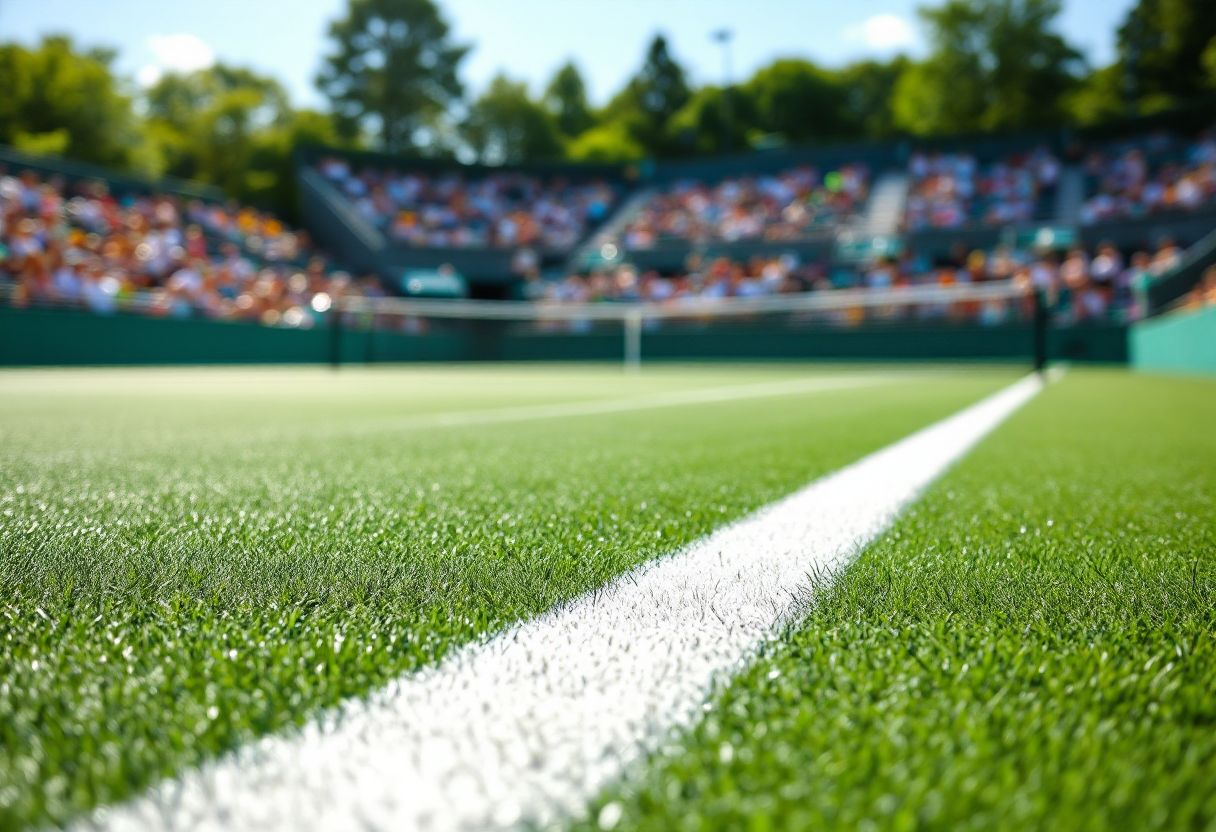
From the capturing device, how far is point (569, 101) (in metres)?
62.8

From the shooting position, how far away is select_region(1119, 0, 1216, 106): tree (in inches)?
1581

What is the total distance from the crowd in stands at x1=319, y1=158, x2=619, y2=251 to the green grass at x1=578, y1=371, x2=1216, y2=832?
2721 centimetres

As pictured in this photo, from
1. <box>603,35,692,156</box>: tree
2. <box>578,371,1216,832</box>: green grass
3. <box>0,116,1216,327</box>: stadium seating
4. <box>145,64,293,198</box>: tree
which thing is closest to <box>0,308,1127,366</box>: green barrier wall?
<box>0,116,1216,327</box>: stadium seating

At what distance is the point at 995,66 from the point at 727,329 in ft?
118

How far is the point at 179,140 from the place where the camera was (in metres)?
48.6

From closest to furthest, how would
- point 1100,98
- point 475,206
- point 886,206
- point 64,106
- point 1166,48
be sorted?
point 886,206 → point 475,206 → point 64,106 → point 1166,48 → point 1100,98

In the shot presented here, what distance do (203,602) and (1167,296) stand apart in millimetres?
17144

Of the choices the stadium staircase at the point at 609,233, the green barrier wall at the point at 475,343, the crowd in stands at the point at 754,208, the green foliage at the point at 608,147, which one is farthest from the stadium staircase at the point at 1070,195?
the green foliage at the point at 608,147

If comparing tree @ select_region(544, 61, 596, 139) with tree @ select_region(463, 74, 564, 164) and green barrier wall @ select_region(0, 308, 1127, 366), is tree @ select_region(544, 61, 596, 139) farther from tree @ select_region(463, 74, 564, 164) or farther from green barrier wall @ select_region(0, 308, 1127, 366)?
green barrier wall @ select_region(0, 308, 1127, 366)

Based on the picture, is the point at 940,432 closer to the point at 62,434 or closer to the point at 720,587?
the point at 720,587

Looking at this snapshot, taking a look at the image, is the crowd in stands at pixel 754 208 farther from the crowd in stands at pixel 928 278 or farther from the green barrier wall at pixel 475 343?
the green barrier wall at pixel 475 343

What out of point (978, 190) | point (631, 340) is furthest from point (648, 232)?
point (978, 190)

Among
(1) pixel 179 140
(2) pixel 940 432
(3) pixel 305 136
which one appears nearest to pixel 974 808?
(2) pixel 940 432

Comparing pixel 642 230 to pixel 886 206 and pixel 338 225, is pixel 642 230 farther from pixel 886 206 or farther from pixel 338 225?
pixel 338 225
